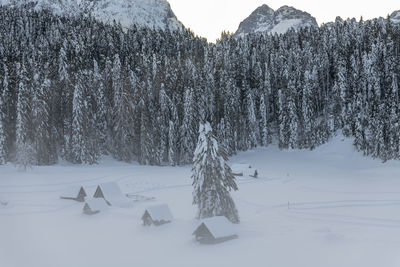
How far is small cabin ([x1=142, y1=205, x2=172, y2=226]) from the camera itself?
3272 centimetres

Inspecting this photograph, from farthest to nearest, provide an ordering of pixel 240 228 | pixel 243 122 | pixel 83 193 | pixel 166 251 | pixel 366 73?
pixel 243 122 < pixel 366 73 < pixel 83 193 < pixel 240 228 < pixel 166 251

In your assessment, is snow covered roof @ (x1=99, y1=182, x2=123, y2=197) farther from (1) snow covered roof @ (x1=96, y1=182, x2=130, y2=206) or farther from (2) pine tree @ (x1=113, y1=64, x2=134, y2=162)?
(2) pine tree @ (x1=113, y1=64, x2=134, y2=162)

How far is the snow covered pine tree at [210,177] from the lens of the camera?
29016 mm

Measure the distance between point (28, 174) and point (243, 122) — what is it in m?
48.5

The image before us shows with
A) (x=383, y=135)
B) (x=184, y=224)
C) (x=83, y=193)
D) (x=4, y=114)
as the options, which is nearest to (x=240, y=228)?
(x=184, y=224)

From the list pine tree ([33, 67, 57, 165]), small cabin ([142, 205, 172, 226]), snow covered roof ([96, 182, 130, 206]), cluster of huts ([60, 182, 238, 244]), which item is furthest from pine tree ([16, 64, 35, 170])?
small cabin ([142, 205, 172, 226])

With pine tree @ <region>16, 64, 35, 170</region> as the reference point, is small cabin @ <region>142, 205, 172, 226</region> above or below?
below

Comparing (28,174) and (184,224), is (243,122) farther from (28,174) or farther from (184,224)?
(184,224)

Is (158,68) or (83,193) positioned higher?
(158,68)

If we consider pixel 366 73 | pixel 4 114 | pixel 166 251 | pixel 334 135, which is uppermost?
pixel 366 73

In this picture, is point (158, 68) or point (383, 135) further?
point (158, 68)

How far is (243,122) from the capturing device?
86.0 meters

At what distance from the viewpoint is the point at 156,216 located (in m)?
32.8

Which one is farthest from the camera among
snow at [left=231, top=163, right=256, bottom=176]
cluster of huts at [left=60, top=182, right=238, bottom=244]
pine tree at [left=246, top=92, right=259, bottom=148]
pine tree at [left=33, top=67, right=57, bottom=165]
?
pine tree at [left=246, top=92, right=259, bottom=148]
